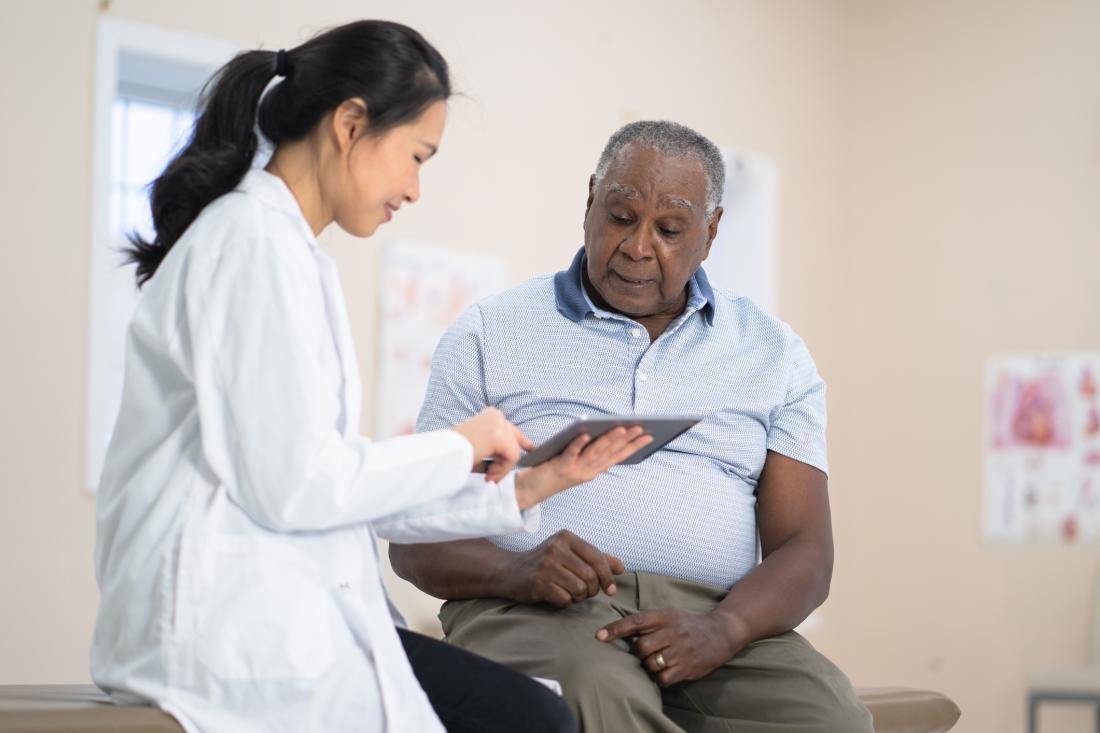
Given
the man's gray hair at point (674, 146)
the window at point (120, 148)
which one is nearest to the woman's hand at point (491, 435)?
the man's gray hair at point (674, 146)

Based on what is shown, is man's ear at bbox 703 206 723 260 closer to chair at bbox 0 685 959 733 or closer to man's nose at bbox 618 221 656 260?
man's nose at bbox 618 221 656 260

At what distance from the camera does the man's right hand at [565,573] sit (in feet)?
5.85

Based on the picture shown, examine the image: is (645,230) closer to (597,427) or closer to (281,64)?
(597,427)

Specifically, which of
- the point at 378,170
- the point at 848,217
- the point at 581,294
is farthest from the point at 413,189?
the point at 848,217

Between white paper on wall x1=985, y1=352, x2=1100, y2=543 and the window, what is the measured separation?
2982 mm

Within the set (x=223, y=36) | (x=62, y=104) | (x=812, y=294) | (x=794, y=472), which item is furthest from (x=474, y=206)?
(x=794, y=472)

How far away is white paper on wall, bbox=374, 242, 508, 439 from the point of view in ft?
12.1

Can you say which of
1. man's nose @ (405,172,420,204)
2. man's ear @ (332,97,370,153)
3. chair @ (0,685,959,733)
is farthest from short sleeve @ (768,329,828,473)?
chair @ (0,685,959,733)

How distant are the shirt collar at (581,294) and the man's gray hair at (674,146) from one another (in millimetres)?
136

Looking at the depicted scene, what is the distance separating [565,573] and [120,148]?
2339mm

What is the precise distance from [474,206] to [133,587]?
2746 millimetres

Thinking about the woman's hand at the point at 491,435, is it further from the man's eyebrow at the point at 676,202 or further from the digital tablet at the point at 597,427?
the man's eyebrow at the point at 676,202

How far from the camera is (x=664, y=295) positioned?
85.0 inches

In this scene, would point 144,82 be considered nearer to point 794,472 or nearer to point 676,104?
point 676,104
